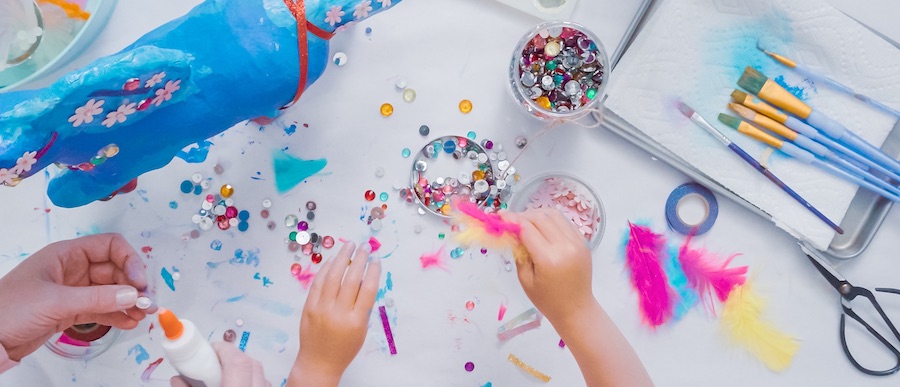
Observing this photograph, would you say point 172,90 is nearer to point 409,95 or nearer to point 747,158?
point 409,95

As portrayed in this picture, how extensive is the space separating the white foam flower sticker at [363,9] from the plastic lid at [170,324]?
0.34 m

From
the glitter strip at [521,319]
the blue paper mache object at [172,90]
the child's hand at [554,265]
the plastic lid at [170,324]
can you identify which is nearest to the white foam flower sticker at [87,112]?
the blue paper mache object at [172,90]

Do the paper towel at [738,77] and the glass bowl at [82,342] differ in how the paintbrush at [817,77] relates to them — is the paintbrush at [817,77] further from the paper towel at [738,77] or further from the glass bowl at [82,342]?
the glass bowl at [82,342]

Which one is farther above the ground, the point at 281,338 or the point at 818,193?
the point at 818,193

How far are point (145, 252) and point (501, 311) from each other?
0.46 metres

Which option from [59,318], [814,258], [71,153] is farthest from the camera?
[814,258]

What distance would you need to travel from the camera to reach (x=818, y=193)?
0.82m

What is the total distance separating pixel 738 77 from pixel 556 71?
8.7 inches

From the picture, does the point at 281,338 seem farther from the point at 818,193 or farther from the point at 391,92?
the point at 818,193

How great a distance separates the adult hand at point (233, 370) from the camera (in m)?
0.68

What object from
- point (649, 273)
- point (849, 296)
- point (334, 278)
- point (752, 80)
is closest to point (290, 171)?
point (334, 278)

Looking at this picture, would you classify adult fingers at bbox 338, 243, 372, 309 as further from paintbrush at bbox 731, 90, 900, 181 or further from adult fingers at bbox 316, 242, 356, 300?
paintbrush at bbox 731, 90, 900, 181

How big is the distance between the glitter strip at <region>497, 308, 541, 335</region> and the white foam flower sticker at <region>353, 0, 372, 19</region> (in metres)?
0.40

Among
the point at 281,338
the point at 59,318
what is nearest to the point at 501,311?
the point at 281,338
